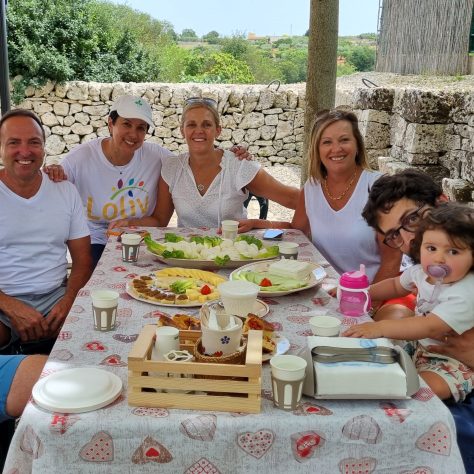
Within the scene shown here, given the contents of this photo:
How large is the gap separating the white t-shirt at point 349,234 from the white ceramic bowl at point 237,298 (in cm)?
141

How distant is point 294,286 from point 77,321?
0.79m

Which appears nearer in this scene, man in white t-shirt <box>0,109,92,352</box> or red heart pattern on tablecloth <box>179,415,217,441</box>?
red heart pattern on tablecloth <box>179,415,217,441</box>

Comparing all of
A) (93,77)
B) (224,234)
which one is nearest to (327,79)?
(224,234)

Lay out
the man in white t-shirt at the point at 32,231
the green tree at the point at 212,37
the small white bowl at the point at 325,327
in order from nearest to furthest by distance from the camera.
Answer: the small white bowl at the point at 325,327
the man in white t-shirt at the point at 32,231
the green tree at the point at 212,37

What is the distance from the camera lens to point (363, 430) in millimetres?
1379

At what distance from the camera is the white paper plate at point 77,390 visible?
4.58 feet

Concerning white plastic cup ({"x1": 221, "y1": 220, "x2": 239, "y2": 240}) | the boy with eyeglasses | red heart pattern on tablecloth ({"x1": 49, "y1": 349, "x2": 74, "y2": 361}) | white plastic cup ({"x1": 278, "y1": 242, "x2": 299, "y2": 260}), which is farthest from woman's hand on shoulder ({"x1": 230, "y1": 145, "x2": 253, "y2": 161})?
red heart pattern on tablecloth ({"x1": 49, "y1": 349, "x2": 74, "y2": 361})

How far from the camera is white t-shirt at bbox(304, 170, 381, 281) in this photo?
3.12 meters

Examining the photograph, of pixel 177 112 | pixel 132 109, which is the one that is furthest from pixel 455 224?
pixel 177 112

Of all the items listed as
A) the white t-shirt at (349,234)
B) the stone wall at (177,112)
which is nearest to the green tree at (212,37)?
the stone wall at (177,112)

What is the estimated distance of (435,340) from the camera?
2.12 m

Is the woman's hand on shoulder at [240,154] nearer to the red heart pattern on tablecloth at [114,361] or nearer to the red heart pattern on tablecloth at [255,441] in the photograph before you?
the red heart pattern on tablecloth at [114,361]

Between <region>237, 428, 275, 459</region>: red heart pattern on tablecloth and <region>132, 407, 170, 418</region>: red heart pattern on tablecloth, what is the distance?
0.18 m

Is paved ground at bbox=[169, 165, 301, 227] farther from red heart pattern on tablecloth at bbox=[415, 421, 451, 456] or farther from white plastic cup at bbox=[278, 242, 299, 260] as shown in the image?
red heart pattern on tablecloth at bbox=[415, 421, 451, 456]
